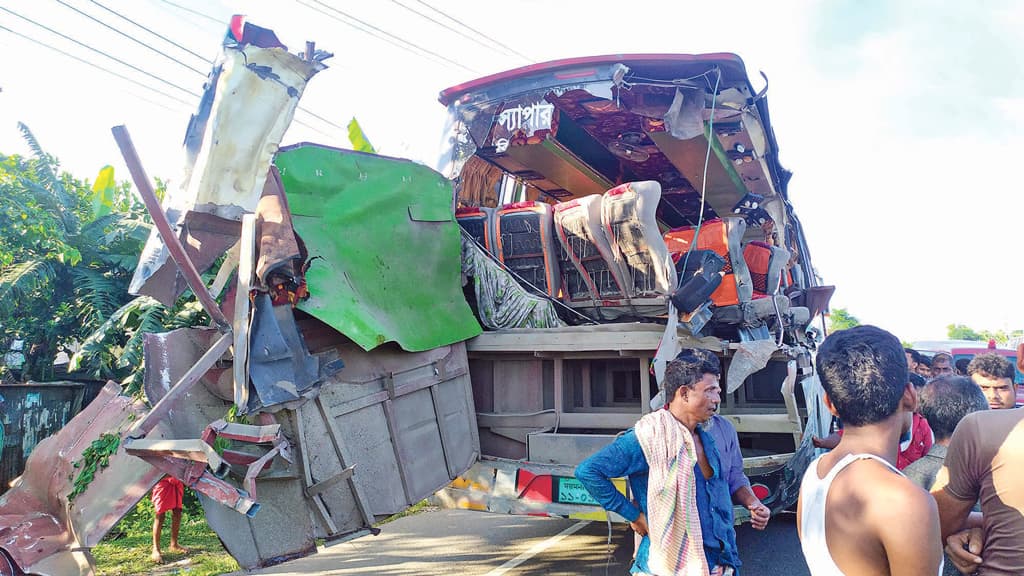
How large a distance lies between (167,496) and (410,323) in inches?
112

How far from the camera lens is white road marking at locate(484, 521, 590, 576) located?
15.9 feet

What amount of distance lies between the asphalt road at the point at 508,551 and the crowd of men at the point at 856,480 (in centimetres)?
258

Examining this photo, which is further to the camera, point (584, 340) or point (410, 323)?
point (584, 340)

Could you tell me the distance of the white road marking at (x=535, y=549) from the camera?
485cm

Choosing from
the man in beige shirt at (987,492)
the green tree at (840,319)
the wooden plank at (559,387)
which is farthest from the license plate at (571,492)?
the green tree at (840,319)

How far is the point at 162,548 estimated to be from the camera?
556cm

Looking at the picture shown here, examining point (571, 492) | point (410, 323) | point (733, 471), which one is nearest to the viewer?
point (733, 471)

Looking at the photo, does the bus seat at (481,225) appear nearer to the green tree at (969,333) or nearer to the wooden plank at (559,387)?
the wooden plank at (559,387)

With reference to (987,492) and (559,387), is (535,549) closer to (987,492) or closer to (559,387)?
(559,387)

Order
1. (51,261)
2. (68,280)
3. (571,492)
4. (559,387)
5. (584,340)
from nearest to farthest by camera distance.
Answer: (571,492) → (584,340) → (559,387) → (51,261) → (68,280)

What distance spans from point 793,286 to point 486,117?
4.03m

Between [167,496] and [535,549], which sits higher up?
[167,496]

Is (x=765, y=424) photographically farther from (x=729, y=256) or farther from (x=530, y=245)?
(x=530, y=245)

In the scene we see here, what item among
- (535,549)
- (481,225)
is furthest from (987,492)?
(535,549)
